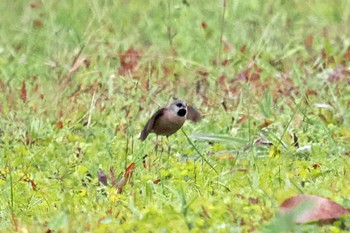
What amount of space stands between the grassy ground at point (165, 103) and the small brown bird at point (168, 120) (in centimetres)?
12

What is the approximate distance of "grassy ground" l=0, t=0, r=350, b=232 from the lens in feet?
15.8

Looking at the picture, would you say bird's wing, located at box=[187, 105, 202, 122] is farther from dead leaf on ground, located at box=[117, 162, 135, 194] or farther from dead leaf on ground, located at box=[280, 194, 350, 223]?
dead leaf on ground, located at box=[280, 194, 350, 223]

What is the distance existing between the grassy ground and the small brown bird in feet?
0.39

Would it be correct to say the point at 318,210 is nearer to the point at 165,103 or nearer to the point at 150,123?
the point at 150,123

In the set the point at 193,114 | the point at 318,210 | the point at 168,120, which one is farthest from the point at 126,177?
the point at 318,210

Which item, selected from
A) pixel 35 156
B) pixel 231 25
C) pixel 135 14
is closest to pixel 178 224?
pixel 35 156

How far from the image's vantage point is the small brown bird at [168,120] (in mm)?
6402

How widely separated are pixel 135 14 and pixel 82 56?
170 cm

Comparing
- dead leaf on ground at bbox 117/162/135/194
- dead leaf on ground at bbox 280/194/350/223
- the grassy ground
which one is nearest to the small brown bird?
the grassy ground

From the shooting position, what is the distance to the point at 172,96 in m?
7.79

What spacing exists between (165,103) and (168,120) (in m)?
1.20

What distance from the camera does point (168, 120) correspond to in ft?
21.0

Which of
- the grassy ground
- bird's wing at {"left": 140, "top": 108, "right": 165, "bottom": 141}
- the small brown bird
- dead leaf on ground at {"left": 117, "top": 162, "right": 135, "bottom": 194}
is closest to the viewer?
the grassy ground

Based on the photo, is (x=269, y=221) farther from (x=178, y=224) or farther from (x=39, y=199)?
(x=39, y=199)
